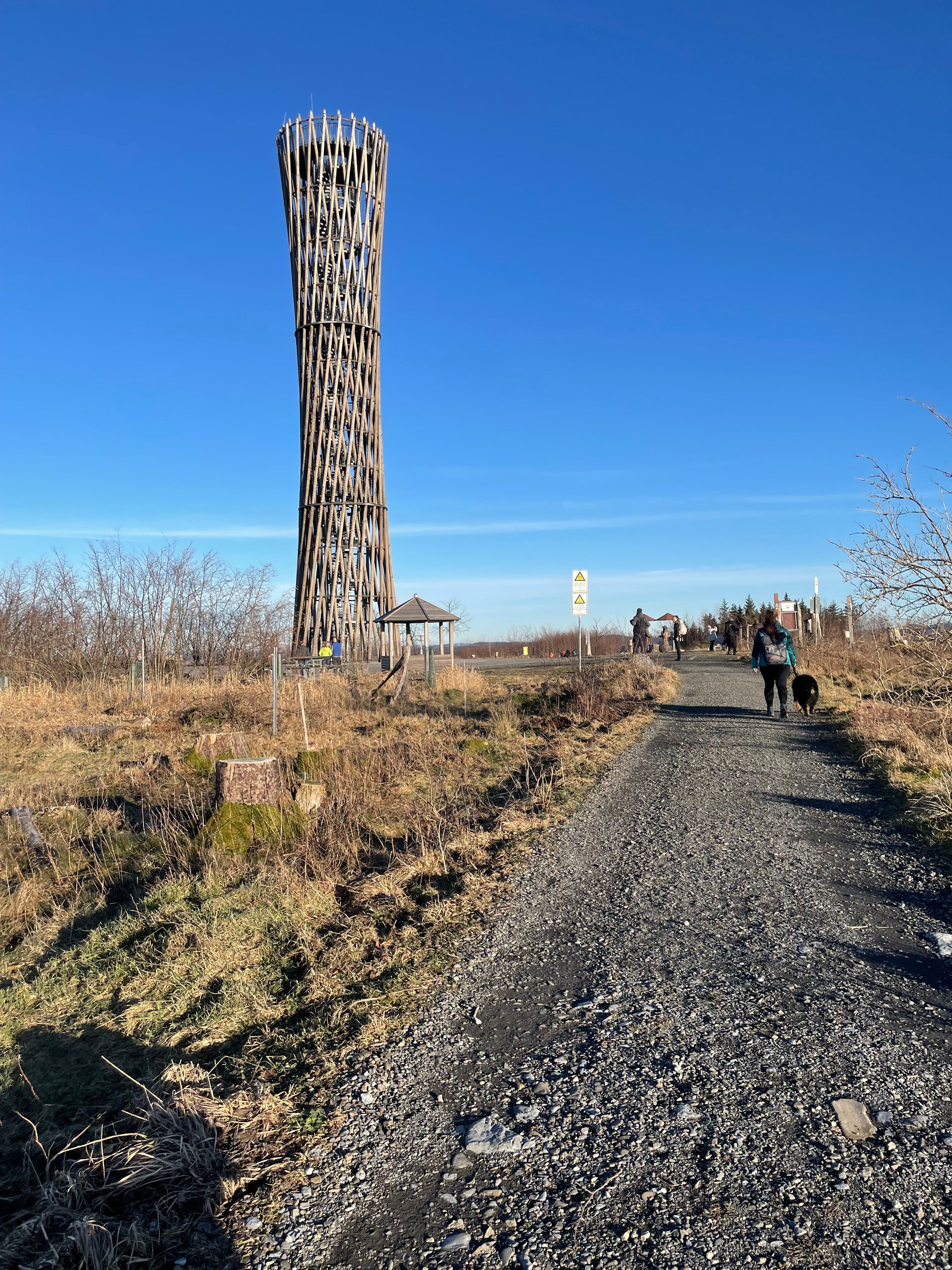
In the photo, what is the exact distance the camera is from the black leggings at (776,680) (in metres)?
13.8

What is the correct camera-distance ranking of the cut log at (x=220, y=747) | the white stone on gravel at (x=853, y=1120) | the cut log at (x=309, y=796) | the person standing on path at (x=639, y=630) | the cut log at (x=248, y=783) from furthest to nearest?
Answer: 1. the person standing on path at (x=639, y=630)
2. the cut log at (x=220, y=747)
3. the cut log at (x=309, y=796)
4. the cut log at (x=248, y=783)
5. the white stone on gravel at (x=853, y=1120)

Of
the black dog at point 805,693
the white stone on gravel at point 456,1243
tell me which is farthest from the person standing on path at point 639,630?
A: the white stone on gravel at point 456,1243

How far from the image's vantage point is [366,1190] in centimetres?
274

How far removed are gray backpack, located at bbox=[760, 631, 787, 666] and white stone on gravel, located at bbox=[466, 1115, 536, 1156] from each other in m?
11.5

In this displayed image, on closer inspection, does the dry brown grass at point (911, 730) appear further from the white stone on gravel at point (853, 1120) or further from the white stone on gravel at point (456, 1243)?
the white stone on gravel at point (456, 1243)

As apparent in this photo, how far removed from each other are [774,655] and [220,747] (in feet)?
28.2

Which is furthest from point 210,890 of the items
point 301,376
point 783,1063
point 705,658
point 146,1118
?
point 705,658

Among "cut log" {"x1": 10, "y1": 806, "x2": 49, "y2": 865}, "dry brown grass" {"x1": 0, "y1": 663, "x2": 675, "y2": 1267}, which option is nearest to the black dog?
"dry brown grass" {"x1": 0, "y1": 663, "x2": 675, "y2": 1267}

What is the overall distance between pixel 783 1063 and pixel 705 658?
106ft

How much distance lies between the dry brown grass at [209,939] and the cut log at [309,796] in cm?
21

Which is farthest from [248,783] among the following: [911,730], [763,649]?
[763,649]

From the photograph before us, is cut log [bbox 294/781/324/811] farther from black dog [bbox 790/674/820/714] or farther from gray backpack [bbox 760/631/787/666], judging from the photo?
black dog [bbox 790/674/820/714]

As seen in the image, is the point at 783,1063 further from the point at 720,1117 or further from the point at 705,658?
the point at 705,658

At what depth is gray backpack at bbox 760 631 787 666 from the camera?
13500mm
